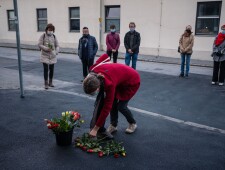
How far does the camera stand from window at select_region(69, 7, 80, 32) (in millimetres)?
21031

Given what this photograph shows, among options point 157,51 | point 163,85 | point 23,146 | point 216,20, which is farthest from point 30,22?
point 23,146

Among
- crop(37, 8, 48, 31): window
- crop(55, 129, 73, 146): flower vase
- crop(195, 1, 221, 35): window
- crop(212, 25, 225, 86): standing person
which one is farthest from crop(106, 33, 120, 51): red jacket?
crop(37, 8, 48, 31): window

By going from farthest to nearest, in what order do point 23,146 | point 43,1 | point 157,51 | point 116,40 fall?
point 43,1 < point 157,51 < point 116,40 < point 23,146

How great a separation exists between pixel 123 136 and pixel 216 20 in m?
12.2

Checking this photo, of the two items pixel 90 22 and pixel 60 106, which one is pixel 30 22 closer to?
pixel 90 22

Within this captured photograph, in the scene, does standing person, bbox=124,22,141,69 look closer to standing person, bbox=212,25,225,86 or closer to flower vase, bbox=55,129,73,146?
standing person, bbox=212,25,225,86

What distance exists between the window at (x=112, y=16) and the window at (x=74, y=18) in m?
2.60

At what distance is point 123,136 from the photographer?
5.15 meters

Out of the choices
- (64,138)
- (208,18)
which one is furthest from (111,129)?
(208,18)

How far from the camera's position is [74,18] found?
2116 cm

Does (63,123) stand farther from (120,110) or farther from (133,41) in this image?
(133,41)

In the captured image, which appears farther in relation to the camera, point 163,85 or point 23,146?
point 163,85

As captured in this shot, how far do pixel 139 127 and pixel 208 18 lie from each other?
11.7 meters

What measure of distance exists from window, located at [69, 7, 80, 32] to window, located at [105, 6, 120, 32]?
260cm
